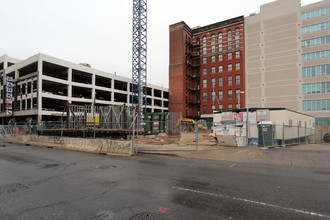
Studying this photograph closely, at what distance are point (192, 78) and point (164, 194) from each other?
62291 millimetres

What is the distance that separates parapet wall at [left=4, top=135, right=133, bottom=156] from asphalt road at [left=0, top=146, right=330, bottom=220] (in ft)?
16.3

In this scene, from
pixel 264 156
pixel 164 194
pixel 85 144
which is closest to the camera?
pixel 164 194

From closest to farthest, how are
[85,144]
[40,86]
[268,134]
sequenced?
[85,144] → [268,134] → [40,86]

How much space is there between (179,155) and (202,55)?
56060mm

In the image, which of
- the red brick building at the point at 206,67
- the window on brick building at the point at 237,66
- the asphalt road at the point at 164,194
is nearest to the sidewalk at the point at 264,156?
the asphalt road at the point at 164,194

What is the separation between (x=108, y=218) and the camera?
3.99 m

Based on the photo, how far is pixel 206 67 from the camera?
6322cm

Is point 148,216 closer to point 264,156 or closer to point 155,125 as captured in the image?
point 264,156

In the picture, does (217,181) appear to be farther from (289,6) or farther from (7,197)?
(289,6)

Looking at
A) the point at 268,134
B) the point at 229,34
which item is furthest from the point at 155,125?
the point at 229,34

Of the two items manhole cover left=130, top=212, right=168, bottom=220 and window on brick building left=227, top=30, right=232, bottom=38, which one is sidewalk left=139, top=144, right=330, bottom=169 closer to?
manhole cover left=130, top=212, right=168, bottom=220

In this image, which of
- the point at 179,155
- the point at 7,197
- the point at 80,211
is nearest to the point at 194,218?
the point at 80,211

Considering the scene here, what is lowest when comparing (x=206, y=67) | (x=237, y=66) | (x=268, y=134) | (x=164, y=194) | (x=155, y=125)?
→ (x=164, y=194)

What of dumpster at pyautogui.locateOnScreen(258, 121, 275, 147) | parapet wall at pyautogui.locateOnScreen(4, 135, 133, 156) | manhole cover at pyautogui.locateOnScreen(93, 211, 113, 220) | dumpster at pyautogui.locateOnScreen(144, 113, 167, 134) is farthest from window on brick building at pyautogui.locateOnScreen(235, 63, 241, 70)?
manhole cover at pyautogui.locateOnScreen(93, 211, 113, 220)
